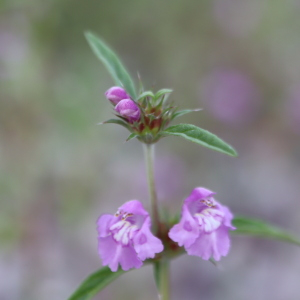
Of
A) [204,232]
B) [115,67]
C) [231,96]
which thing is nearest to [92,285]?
[204,232]

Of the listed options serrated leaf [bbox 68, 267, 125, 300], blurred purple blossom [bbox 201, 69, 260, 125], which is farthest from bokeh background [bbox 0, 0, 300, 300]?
serrated leaf [bbox 68, 267, 125, 300]

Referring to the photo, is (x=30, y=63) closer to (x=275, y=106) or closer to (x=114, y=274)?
(x=275, y=106)

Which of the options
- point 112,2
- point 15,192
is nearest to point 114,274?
point 15,192

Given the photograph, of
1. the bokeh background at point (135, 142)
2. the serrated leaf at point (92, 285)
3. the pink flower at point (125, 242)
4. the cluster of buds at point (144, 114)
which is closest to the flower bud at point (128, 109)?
the cluster of buds at point (144, 114)

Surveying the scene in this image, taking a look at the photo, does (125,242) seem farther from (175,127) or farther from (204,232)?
(175,127)

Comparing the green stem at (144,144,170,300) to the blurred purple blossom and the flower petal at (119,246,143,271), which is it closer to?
the flower petal at (119,246,143,271)
